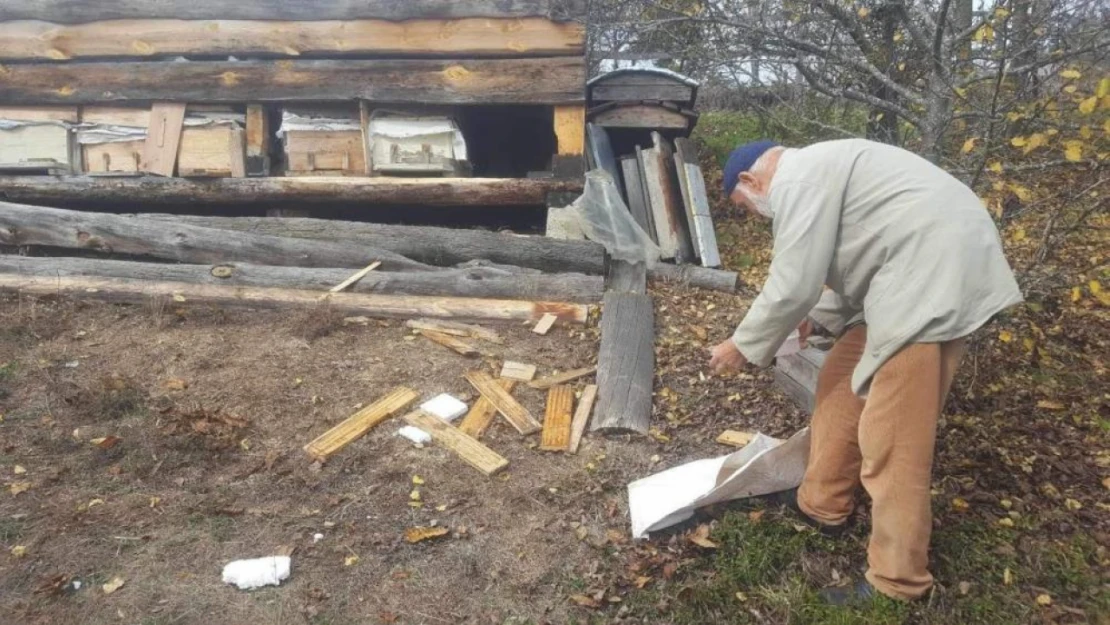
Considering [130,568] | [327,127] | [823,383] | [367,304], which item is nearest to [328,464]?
[130,568]

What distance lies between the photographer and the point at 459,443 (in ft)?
15.0

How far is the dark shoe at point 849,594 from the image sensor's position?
3.30 metres

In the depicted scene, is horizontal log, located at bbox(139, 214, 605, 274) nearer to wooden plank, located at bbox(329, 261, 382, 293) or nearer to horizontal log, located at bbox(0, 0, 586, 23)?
wooden plank, located at bbox(329, 261, 382, 293)

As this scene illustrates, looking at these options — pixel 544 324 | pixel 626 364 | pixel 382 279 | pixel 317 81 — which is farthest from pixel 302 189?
pixel 626 364

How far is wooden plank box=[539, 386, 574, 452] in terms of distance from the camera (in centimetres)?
459

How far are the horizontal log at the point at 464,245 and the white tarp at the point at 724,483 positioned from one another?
130 inches

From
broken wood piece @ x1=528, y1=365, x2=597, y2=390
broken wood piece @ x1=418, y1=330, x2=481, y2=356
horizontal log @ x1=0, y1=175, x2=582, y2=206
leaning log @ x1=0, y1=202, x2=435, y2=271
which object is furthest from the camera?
horizontal log @ x1=0, y1=175, x2=582, y2=206

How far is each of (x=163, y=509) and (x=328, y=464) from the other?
834 millimetres

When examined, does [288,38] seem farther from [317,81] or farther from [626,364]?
[626,364]

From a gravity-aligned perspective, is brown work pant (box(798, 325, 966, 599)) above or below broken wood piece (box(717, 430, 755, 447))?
above

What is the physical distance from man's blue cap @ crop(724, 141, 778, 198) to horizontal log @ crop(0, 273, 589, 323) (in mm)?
2780

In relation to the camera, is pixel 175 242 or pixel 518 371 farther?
pixel 175 242

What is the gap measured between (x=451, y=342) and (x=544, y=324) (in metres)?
0.75

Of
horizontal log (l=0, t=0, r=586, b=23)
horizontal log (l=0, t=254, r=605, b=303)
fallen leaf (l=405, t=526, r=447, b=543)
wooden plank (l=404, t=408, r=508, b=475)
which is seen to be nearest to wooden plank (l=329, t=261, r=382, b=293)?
horizontal log (l=0, t=254, r=605, b=303)
